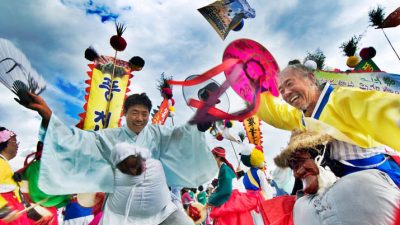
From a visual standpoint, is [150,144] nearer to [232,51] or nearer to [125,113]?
[125,113]

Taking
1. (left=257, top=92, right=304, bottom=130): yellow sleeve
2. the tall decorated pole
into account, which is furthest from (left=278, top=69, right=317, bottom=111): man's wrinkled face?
the tall decorated pole

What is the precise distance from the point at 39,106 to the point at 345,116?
2.24 meters

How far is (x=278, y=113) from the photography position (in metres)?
2.46

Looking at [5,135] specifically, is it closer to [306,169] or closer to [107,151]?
[107,151]

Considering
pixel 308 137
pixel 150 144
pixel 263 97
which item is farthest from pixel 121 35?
pixel 308 137

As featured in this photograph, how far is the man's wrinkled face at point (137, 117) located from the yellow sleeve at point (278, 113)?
3.73 feet

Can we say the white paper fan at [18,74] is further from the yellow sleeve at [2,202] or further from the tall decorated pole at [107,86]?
the yellow sleeve at [2,202]

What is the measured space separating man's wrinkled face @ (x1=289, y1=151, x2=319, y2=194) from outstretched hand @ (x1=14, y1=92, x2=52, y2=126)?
196 centimetres

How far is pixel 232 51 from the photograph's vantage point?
2270mm

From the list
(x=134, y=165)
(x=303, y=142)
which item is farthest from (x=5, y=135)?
(x=303, y=142)

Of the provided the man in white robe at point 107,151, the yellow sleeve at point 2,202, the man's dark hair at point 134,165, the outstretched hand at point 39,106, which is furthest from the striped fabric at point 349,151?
the yellow sleeve at point 2,202

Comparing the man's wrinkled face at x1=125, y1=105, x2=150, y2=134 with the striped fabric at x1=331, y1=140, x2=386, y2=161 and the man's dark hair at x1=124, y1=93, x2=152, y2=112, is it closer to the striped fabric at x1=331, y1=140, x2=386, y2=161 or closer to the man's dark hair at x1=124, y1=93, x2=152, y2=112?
the man's dark hair at x1=124, y1=93, x2=152, y2=112

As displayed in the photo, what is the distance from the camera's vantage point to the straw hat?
1.76m

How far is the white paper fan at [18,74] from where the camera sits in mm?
2352
